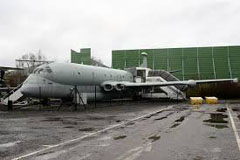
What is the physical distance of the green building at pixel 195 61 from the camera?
214 feet

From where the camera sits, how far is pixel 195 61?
67750 mm

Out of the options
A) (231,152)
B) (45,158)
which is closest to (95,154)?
(45,158)

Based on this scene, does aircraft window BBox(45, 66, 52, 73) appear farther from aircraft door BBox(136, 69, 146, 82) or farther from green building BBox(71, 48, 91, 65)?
green building BBox(71, 48, 91, 65)

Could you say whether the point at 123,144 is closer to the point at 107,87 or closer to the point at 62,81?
the point at 62,81

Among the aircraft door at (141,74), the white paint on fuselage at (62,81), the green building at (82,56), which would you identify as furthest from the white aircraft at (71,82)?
the green building at (82,56)

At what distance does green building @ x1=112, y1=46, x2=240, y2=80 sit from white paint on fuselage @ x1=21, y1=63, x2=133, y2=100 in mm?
35168

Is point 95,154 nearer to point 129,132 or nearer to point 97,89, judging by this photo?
point 129,132

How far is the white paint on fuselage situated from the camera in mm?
25328

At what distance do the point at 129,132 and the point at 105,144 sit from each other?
246 centimetres

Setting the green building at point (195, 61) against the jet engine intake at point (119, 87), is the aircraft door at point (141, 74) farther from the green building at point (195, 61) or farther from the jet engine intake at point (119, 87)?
the green building at point (195, 61)

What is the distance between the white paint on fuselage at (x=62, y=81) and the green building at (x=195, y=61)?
35.2 metres

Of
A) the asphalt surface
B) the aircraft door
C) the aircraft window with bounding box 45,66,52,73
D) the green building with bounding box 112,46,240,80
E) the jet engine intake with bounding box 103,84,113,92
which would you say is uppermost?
the green building with bounding box 112,46,240,80

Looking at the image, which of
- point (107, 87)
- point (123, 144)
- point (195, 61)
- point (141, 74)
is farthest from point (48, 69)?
point (195, 61)

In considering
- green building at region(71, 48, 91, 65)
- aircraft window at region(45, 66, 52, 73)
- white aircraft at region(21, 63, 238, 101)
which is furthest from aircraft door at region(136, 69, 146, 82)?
green building at region(71, 48, 91, 65)
